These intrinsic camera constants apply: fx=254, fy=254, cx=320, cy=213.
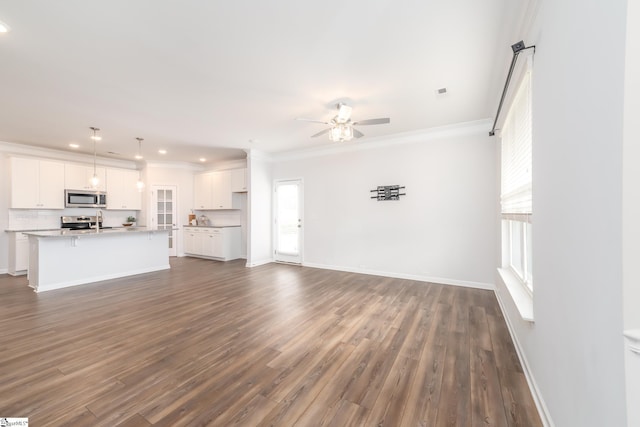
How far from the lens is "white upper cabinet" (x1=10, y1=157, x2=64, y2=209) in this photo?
17.3ft

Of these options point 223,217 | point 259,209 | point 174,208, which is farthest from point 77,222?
point 259,209

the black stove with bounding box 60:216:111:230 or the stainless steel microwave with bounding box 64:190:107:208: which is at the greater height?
the stainless steel microwave with bounding box 64:190:107:208

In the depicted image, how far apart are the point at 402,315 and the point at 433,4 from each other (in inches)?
122

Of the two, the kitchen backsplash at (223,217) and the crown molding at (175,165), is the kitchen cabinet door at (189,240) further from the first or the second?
the crown molding at (175,165)

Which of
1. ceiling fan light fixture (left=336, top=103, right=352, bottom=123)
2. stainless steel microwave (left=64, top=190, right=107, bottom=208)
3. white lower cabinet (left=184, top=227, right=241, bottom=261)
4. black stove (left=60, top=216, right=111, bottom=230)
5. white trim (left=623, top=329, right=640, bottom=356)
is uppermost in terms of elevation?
ceiling fan light fixture (left=336, top=103, right=352, bottom=123)

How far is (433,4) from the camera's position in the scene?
1.89 m

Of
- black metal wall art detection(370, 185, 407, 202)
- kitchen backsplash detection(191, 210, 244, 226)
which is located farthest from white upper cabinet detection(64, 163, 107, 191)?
black metal wall art detection(370, 185, 407, 202)

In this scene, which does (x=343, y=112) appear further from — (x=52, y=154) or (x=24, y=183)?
(x=52, y=154)

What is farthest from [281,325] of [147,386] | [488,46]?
[488,46]

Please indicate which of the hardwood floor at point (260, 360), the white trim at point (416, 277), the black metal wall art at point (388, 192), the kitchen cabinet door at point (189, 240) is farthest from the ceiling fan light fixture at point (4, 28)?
the kitchen cabinet door at point (189, 240)

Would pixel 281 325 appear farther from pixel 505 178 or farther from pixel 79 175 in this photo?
pixel 79 175

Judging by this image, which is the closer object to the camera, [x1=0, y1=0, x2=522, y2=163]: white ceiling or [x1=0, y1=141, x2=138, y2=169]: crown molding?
[x1=0, y1=0, x2=522, y2=163]: white ceiling

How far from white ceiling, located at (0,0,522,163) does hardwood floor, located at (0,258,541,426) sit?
2.78 m

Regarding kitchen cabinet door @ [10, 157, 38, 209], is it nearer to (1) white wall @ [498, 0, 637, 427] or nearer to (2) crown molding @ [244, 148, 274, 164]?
(2) crown molding @ [244, 148, 274, 164]
